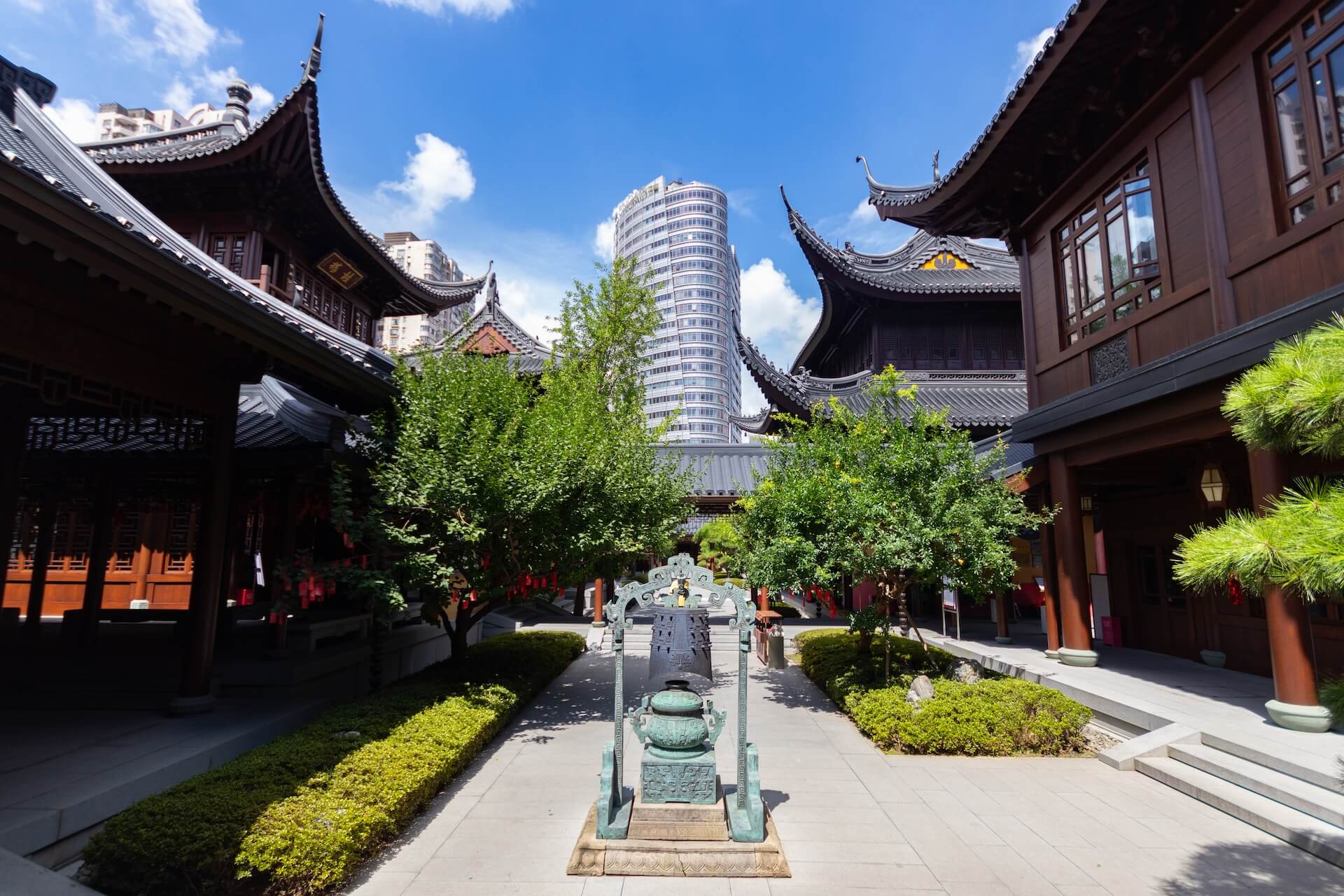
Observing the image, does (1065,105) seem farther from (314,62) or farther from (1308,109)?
(314,62)

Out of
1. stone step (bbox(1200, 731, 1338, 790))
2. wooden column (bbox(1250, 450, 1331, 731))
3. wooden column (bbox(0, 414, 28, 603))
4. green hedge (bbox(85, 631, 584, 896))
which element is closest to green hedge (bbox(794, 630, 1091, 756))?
stone step (bbox(1200, 731, 1338, 790))

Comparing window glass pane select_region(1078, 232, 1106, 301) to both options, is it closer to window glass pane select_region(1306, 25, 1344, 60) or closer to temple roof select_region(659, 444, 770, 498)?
window glass pane select_region(1306, 25, 1344, 60)

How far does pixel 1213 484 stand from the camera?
9.06 m

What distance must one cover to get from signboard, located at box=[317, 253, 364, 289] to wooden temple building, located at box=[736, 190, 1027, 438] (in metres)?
9.70

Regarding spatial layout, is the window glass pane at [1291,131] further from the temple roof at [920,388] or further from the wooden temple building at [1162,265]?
the temple roof at [920,388]

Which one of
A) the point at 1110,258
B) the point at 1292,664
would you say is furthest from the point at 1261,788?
the point at 1110,258

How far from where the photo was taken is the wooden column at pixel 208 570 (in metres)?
7.09

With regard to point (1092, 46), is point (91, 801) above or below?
below

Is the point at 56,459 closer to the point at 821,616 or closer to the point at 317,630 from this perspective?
the point at 317,630

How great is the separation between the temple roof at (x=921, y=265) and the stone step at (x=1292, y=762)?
14.9m

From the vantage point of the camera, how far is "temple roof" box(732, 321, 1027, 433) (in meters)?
18.8

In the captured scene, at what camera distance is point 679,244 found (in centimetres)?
10194

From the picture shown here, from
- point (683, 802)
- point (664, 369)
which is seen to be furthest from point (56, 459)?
point (664, 369)

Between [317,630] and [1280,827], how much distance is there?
995 cm
